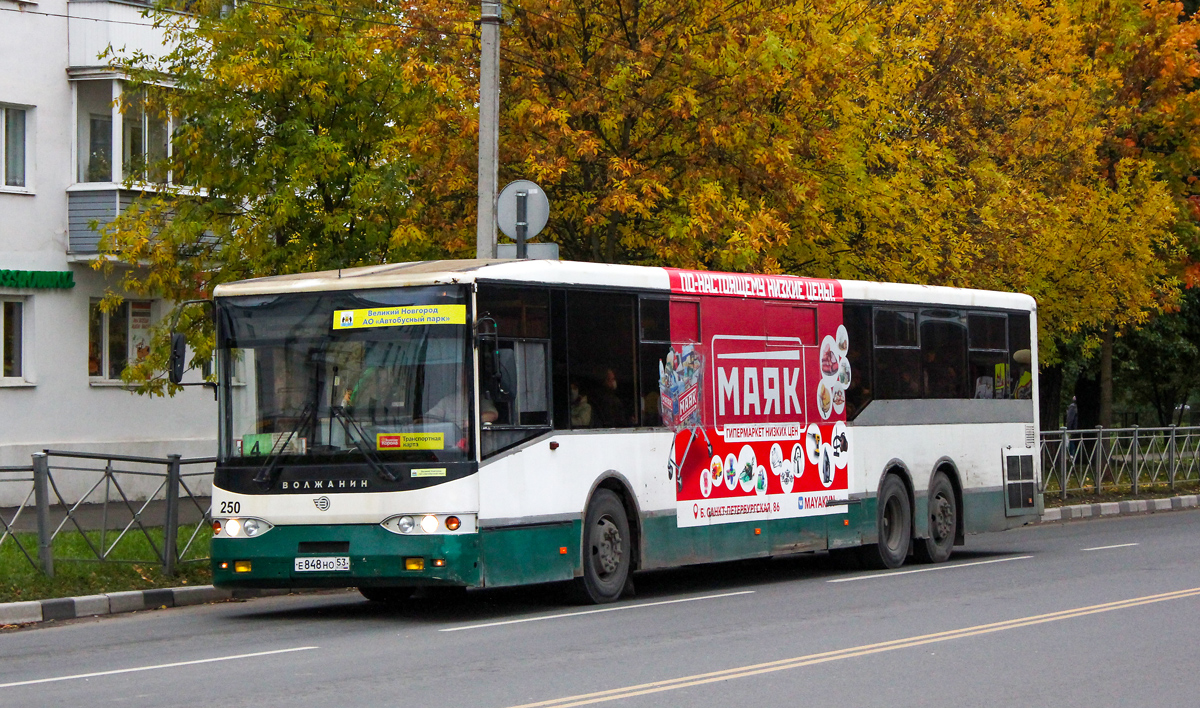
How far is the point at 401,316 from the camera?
43.0ft

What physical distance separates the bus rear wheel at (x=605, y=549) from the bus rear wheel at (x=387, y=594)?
204cm

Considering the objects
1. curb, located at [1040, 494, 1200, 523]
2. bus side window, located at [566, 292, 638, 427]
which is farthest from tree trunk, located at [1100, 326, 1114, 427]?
bus side window, located at [566, 292, 638, 427]

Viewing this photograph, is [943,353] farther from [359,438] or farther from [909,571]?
[359,438]

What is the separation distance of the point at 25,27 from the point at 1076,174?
17.4 metres

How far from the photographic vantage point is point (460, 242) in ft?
68.1

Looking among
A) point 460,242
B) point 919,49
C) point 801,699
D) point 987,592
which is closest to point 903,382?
point 987,592

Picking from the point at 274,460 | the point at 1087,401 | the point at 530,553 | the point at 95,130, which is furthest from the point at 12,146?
the point at 1087,401

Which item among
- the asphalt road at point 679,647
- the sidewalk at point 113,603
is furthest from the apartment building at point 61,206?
the asphalt road at point 679,647

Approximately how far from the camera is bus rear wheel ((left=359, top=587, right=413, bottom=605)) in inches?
603

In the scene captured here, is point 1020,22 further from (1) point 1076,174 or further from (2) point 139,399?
(2) point 139,399

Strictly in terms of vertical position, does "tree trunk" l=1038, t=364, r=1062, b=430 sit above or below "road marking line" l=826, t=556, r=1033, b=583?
above

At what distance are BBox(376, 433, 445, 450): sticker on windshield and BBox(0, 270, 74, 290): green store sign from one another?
15.5 m

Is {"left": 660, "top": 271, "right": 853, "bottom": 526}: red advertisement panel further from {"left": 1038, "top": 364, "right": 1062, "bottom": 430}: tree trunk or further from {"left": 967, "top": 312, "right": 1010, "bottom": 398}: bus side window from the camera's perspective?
{"left": 1038, "top": 364, "right": 1062, "bottom": 430}: tree trunk

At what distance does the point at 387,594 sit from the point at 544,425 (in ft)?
9.01
